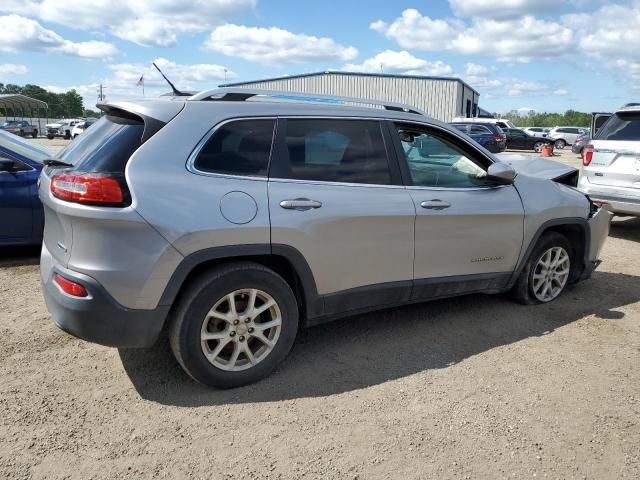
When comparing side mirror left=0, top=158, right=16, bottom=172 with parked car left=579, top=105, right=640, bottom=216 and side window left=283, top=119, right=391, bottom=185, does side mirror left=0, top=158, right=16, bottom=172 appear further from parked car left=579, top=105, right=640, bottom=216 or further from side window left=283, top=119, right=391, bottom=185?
parked car left=579, top=105, right=640, bottom=216

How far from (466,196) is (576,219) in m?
1.38

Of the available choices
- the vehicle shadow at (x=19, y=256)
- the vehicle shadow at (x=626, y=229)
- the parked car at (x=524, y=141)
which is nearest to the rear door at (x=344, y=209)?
the vehicle shadow at (x=19, y=256)

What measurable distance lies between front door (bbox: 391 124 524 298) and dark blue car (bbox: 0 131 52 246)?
13.6 ft

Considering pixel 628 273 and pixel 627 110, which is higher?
pixel 627 110

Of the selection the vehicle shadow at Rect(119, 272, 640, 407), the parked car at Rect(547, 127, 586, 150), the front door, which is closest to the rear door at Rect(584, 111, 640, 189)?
the vehicle shadow at Rect(119, 272, 640, 407)

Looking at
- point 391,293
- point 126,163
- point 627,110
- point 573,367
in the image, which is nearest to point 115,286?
point 126,163

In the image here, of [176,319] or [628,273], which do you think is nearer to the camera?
[176,319]

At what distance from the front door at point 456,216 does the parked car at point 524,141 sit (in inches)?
1209

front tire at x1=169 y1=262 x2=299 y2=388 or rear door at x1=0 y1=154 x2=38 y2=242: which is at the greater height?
rear door at x1=0 y1=154 x2=38 y2=242

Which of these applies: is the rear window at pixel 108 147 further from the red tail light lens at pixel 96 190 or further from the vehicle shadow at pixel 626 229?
the vehicle shadow at pixel 626 229

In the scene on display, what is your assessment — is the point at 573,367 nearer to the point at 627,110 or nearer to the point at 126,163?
the point at 126,163

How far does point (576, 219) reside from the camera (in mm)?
4805

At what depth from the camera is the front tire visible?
3061 mm

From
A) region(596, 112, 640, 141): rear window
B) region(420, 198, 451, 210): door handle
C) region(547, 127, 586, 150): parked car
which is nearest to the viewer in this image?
region(420, 198, 451, 210): door handle
